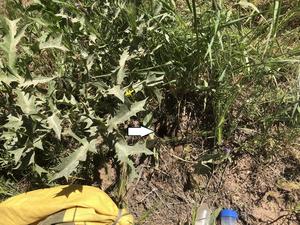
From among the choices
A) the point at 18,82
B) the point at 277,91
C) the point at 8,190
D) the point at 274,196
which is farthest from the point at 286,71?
the point at 8,190

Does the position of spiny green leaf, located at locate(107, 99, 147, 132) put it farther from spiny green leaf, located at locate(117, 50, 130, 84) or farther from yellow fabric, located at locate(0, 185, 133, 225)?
yellow fabric, located at locate(0, 185, 133, 225)

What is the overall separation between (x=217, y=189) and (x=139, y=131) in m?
0.48

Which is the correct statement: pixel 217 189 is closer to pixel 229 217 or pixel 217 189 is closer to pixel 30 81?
pixel 229 217

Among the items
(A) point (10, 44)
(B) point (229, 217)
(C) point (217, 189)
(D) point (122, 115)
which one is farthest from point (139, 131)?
(A) point (10, 44)

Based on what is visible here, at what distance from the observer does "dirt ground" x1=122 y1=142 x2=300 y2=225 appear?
7.62 feet

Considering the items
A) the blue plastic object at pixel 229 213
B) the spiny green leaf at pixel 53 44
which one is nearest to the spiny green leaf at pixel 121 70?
the spiny green leaf at pixel 53 44

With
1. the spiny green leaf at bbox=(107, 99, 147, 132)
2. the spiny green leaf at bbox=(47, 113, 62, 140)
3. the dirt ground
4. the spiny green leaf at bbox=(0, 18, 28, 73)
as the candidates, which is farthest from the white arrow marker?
the spiny green leaf at bbox=(0, 18, 28, 73)

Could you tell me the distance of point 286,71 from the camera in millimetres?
2430

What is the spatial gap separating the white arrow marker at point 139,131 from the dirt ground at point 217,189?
175 mm

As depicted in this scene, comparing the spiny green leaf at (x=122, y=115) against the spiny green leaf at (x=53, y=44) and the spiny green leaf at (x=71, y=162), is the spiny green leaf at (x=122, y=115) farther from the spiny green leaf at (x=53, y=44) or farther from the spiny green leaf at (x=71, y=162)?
the spiny green leaf at (x=53, y=44)

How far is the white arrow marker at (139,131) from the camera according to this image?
7.56ft

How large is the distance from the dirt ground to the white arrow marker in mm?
175

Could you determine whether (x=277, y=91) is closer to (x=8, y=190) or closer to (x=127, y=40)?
(x=127, y=40)

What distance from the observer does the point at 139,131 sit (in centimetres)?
234
